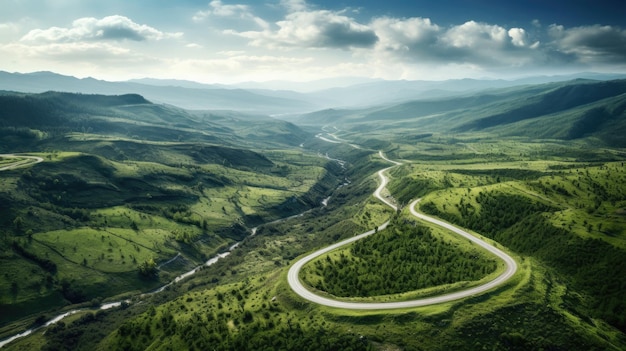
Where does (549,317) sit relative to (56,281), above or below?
above

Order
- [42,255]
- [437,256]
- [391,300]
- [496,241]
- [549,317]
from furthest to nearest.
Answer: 1. [42,255]
2. [496,241]
3. [437,256]
4. [391,300]
5. [549,317]

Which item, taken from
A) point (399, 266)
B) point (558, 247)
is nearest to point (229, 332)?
point (399, 266)

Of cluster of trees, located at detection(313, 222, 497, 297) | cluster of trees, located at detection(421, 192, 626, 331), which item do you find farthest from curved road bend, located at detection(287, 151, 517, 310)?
cluster of trees, located at detection(421, 192, 626, 331)

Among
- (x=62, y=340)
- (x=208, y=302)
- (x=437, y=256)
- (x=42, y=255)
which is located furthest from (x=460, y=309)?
(x=42, y=255)

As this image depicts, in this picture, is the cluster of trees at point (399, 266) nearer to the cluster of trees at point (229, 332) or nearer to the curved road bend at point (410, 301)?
the curved road bend at point (410, 301)

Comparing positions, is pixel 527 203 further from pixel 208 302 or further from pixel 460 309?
pixel 208 302

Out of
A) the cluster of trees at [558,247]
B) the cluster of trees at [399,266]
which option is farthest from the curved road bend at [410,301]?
the cluster of trees at [558,247]

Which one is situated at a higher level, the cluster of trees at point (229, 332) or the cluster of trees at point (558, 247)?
the cluster of trees at point (558, 247)

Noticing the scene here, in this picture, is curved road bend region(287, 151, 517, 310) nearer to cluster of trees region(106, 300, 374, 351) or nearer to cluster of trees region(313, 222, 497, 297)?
cluster of trees region(313, 222, 497, 297)

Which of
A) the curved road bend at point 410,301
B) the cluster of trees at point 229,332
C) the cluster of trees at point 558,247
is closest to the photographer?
the cluster of trees at point 229,332
